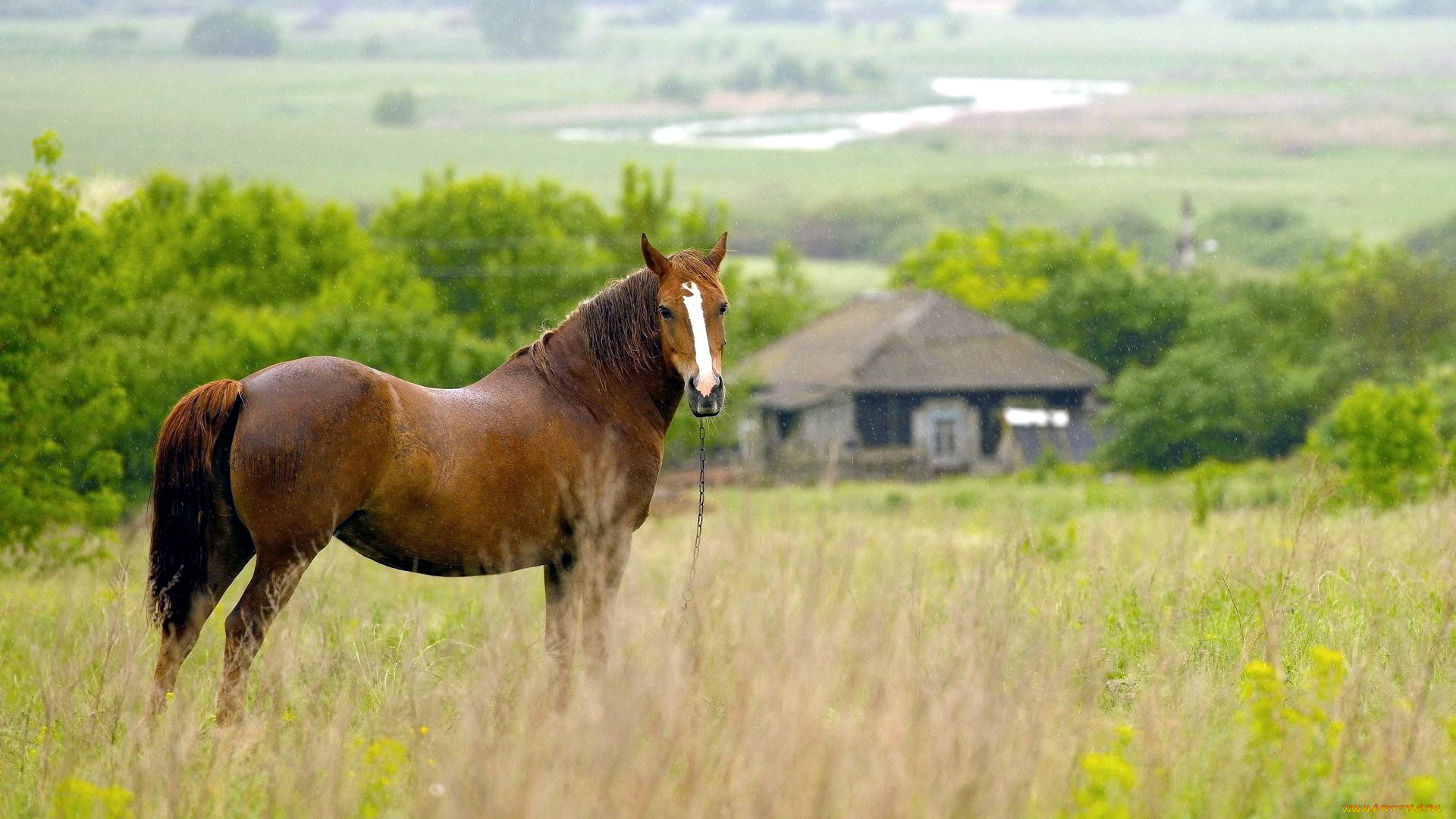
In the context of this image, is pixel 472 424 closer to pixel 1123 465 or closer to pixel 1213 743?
pixel 1213 743

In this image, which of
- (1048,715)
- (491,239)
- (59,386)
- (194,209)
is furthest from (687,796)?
(491,239)

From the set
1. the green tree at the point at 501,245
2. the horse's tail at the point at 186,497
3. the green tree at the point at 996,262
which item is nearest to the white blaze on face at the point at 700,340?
the horse's tail at the point at 186,497

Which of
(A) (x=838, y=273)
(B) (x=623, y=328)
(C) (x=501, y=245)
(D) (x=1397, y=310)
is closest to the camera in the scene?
(B) (x=623, y=328)

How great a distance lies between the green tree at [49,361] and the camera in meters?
12.1

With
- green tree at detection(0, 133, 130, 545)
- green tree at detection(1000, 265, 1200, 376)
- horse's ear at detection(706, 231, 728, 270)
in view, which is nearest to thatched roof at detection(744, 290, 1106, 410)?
green tree at detection(1000, 265, 1200, 376)

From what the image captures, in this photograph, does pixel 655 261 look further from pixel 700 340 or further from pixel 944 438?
pixel 944 438

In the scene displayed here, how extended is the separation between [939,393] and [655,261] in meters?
48.3

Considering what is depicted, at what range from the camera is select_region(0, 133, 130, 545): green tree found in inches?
478

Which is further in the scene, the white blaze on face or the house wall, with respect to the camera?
the house wall

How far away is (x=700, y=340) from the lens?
247 inches

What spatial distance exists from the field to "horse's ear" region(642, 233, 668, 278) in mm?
1174

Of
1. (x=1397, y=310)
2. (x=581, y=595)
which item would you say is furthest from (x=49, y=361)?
(x=1397, y=310)

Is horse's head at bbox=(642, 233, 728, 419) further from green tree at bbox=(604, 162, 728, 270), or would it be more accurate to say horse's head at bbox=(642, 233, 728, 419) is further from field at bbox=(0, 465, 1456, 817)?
green tree at bbox=(604, 162, 728, 270)

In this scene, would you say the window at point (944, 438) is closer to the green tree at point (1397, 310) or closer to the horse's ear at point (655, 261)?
the green tree at point (1397, 310)
